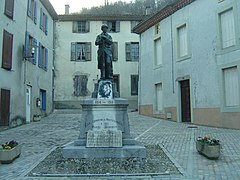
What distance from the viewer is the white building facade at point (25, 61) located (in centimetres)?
1305

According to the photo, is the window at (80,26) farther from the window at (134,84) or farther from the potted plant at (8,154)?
the potted plant at (8,154)

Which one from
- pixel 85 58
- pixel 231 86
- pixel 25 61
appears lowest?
pixel 231 86

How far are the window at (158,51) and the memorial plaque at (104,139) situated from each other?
39.7 feet

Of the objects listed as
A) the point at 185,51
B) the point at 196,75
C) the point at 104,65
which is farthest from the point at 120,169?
the point at 185,51

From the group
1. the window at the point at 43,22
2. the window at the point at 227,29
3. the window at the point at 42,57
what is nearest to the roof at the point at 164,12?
the window at the point at 227,29

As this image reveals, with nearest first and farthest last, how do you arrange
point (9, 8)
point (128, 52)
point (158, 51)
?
point (9, 8) < point (158, 51) < point (128, 52)

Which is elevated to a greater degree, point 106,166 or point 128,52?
point 128,52

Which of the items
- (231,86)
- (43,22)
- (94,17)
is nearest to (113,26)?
(94,17)

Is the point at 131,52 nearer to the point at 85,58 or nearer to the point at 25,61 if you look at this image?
the point at 85,58

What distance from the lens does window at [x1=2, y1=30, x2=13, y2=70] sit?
508 inches

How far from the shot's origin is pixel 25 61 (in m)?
15.6

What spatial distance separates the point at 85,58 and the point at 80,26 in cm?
329

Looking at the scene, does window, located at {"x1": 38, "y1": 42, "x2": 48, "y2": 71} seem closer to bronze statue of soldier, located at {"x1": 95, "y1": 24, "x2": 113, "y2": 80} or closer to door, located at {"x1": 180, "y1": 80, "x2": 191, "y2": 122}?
door, located at {"x1": 180, "y1": 80, "x2": 191, "y2": 122}

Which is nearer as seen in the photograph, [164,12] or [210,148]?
[210,148]
